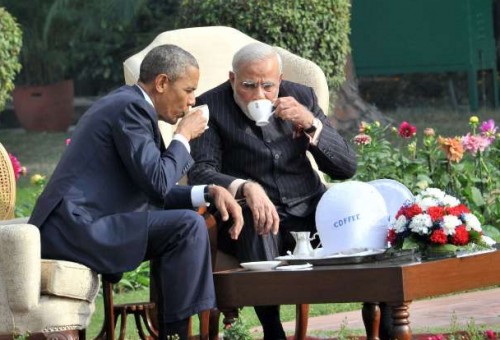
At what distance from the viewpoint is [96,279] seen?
4902 mm

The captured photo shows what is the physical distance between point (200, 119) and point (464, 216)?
1058 mm

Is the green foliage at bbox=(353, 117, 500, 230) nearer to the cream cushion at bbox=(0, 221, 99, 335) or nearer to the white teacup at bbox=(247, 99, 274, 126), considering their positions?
the white teacup at bbox=(247, 99, 274, 126)

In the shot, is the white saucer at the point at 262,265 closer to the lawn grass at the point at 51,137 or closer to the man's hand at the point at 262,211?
the man's hand at the point at 262,211

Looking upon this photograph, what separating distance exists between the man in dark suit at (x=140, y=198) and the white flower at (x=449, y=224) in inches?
30.6

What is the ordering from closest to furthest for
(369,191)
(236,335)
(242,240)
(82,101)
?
(236,335) → (369,191) → (242,240) → (82,101)

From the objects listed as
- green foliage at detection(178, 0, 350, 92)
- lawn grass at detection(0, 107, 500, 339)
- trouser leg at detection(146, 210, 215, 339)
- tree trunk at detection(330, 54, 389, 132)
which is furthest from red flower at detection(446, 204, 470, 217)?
tree trunk at detection(330, 54, 389, 132)

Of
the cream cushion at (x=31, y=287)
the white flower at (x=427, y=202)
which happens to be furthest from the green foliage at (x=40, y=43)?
the white flower at (x=427, y=202)

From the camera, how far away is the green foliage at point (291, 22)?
10484 mm

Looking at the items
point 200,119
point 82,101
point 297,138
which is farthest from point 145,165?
point 82,101

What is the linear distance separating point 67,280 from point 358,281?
3.39ft

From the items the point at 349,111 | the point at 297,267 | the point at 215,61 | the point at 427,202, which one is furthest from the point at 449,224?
the point at 349,111

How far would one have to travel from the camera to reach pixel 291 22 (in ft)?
34.6

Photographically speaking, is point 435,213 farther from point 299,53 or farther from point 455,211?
point 299,53

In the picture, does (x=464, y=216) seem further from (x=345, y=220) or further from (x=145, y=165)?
(x=145, y=165)
